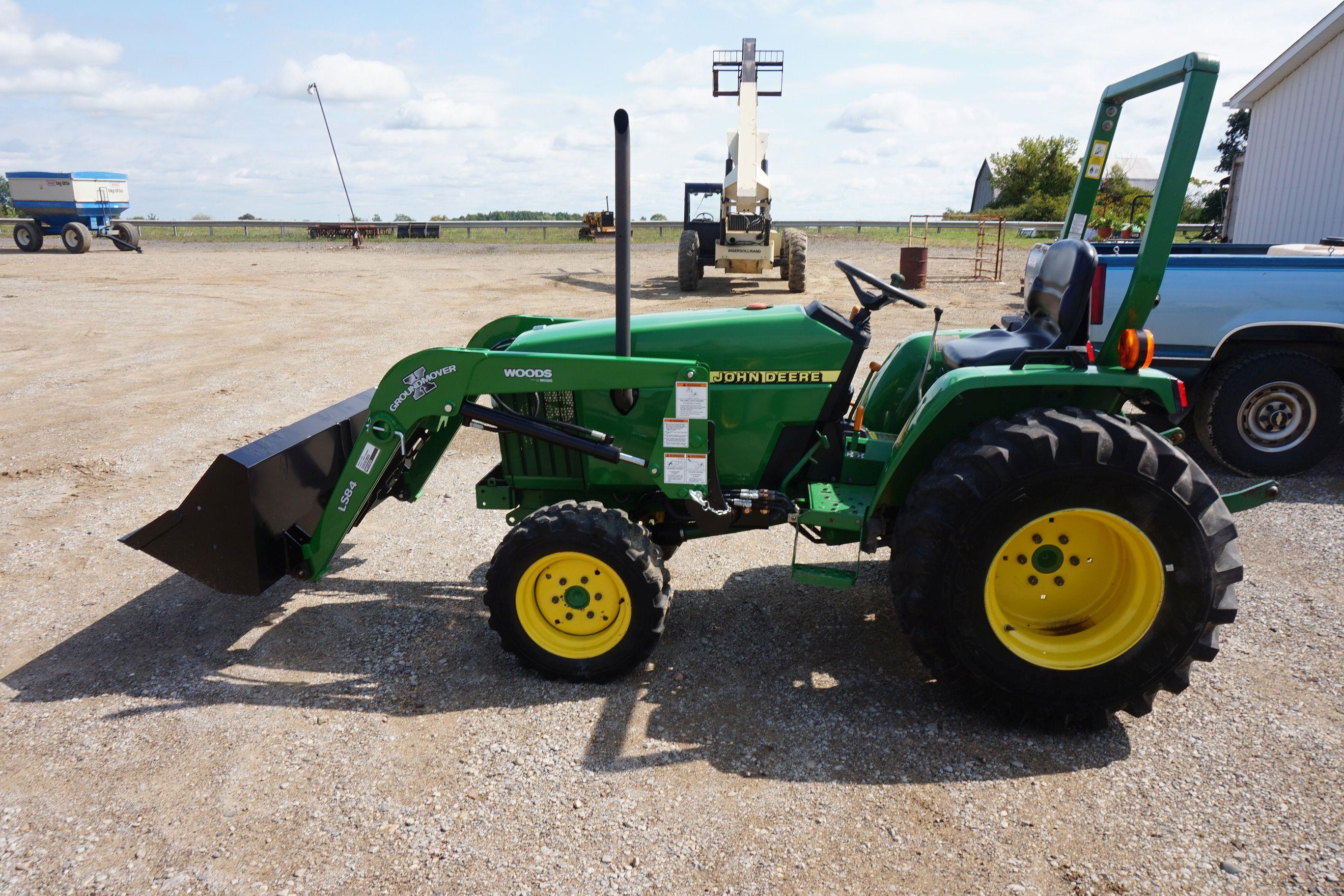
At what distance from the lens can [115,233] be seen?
25984mm

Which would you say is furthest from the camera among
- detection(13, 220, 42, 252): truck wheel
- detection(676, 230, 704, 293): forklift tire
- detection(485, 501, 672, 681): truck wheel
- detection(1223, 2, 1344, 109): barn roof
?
detection(13, 220, 42, 252): truck wheel

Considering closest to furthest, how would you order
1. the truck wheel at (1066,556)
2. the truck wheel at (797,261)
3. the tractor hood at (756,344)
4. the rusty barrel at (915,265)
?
the truck wheel at (1066,556), the tractor hood at (756,344), the truck wheel at (797,261), the rusty barrel at (915,265)

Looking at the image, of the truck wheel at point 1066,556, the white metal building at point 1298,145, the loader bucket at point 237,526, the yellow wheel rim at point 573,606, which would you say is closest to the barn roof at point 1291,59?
the white metal building at point 1298,145

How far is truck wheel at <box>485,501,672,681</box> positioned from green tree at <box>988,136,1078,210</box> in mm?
38641

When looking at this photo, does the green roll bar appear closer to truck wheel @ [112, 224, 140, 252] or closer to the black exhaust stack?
the black exhaust stack

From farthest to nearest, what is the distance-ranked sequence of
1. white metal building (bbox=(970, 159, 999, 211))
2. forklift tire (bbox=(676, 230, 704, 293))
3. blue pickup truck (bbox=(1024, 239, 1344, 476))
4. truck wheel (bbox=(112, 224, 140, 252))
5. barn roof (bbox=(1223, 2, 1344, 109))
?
white metal building (bbox=(970, 159, 999, 211))
truck wheel (bbox=(112, 224, 140, 252))
forklift tire (bbox=(676, 230, 704, 293))
barn roof (bbox=(1223, 2, 1344, 109))
blue pickup truck (bbox=(1024, 239, 1344, 476))

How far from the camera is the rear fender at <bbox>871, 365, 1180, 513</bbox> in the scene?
10.1 feet

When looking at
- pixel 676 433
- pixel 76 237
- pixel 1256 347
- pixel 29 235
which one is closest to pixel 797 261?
pixel 1256 347

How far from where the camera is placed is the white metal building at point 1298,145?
12977mm

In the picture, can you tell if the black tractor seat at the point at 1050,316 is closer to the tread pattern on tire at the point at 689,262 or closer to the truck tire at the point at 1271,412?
the truck tire at the point at 1271,412

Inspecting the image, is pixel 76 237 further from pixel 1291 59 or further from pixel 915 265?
pixel 1291 59

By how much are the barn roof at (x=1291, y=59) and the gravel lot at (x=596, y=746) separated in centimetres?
1125

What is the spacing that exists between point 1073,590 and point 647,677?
1622 mm

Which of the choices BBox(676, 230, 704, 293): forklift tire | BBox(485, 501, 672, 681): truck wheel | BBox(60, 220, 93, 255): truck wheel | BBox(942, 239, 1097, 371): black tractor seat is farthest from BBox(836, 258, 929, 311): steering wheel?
BBox(60, 220, 93, 255): truck wheel
